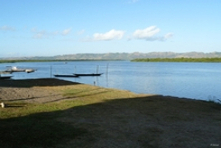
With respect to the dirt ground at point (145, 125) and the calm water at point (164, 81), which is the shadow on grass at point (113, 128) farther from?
the calm water at point (164, 81)

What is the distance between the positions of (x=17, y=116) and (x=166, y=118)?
20.1ft

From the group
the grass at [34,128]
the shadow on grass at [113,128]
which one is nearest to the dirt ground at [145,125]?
the shadow on grass at [113,128]

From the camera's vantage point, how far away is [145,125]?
29.8 ft

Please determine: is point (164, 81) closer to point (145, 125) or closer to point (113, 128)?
point (145, 125)

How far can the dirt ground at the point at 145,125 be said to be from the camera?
7098mm

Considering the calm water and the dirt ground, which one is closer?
the dirt ground

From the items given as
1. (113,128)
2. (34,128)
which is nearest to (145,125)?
(113,128)

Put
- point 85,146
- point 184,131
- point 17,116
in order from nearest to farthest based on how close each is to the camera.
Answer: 1. point 85,146
2. point 184,131
3. point 17,116

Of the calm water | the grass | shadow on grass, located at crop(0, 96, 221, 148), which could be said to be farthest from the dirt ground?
the calm water

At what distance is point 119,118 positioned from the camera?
10.2 metres

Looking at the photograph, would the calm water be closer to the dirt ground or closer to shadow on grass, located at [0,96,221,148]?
the dirt ground

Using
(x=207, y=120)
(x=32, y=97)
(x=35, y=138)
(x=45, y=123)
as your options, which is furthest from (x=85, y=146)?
(x=32, y=97)

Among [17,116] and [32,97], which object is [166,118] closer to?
[17,116]

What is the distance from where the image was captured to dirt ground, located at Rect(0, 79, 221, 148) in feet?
23.3
